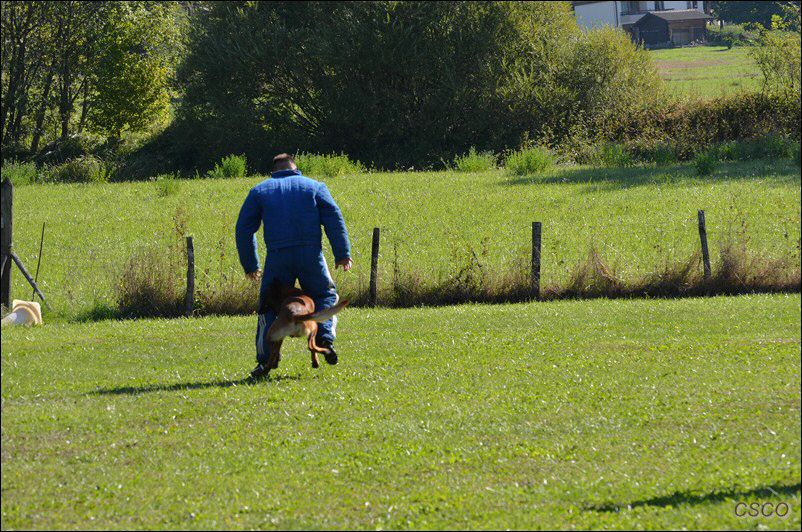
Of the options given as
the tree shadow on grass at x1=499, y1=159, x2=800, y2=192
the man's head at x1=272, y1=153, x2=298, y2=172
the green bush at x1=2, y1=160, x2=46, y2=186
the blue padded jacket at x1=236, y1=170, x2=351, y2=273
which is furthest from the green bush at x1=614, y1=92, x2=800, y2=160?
the blue padded jacket at x1=236, y1=170, x2=351, y2=273

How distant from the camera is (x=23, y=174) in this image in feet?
120

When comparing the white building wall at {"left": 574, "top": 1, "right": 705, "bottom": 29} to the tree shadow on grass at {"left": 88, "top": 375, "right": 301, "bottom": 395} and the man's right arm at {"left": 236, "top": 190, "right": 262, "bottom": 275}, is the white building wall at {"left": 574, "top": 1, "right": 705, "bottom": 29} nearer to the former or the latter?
the man's right arm at {"left": 236, "top": 190, "right": 262, "bottom": 275}

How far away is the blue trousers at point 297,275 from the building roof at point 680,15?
88311mm

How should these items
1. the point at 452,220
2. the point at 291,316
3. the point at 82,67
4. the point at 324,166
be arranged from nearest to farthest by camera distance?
the point at 291,316, the point at 452,220, the point at 324,166, the point at 82,67

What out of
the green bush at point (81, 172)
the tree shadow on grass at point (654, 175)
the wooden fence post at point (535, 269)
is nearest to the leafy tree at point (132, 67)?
the green bush at point (81, 172)

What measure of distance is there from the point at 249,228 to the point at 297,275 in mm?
699

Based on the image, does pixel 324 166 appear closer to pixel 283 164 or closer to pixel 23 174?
pixel 23 174

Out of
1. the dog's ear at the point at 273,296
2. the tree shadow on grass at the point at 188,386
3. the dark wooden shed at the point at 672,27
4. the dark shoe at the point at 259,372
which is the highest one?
the dark wooden shed at the point at 672,27

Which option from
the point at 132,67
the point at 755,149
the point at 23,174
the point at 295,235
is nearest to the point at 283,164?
the point at 295,235

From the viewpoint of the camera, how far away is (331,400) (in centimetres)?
988

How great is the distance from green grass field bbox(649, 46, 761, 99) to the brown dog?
3140cm

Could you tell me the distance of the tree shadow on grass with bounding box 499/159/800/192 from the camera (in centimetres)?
2777

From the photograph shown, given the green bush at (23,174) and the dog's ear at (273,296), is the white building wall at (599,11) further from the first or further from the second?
the dog's ear at (273,296)

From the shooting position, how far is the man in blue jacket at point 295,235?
11.0 metres
